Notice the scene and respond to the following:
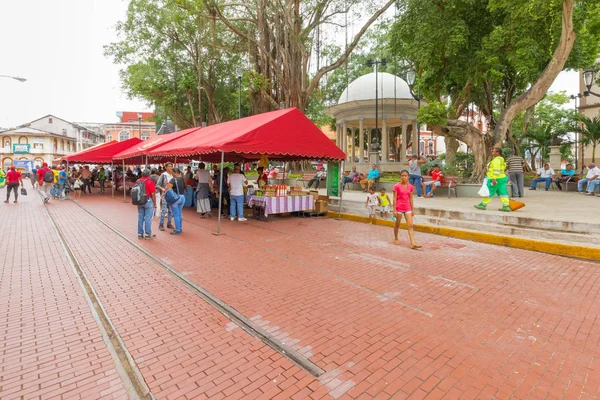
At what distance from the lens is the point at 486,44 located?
45.3ft

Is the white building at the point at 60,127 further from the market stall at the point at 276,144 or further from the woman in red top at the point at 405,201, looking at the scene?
the woman in red top at the point at 405,201

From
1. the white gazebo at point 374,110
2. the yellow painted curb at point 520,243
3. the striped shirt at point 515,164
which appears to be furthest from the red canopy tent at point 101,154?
the striped shirt at point 515,164

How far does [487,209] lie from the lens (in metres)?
10.4

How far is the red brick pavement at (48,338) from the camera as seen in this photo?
2.74m

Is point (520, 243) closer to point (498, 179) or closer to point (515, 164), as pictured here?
point (498, 179)

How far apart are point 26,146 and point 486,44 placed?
67.5 meters

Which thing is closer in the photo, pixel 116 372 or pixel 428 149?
pixel 116 372

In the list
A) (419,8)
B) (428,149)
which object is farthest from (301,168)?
(428,149)

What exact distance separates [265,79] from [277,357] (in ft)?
64.8

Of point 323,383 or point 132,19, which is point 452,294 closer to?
point 323,383

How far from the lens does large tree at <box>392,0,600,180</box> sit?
41.4 feet

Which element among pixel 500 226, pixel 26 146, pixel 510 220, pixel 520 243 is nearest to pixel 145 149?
pixel 500 226

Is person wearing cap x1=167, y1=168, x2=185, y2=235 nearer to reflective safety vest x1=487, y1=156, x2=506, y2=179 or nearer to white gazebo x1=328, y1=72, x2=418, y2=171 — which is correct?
reflective safety vest x1=487, y1=156, x2=506, y2=179

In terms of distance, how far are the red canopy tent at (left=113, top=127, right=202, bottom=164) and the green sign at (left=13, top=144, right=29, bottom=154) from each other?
47135mm
